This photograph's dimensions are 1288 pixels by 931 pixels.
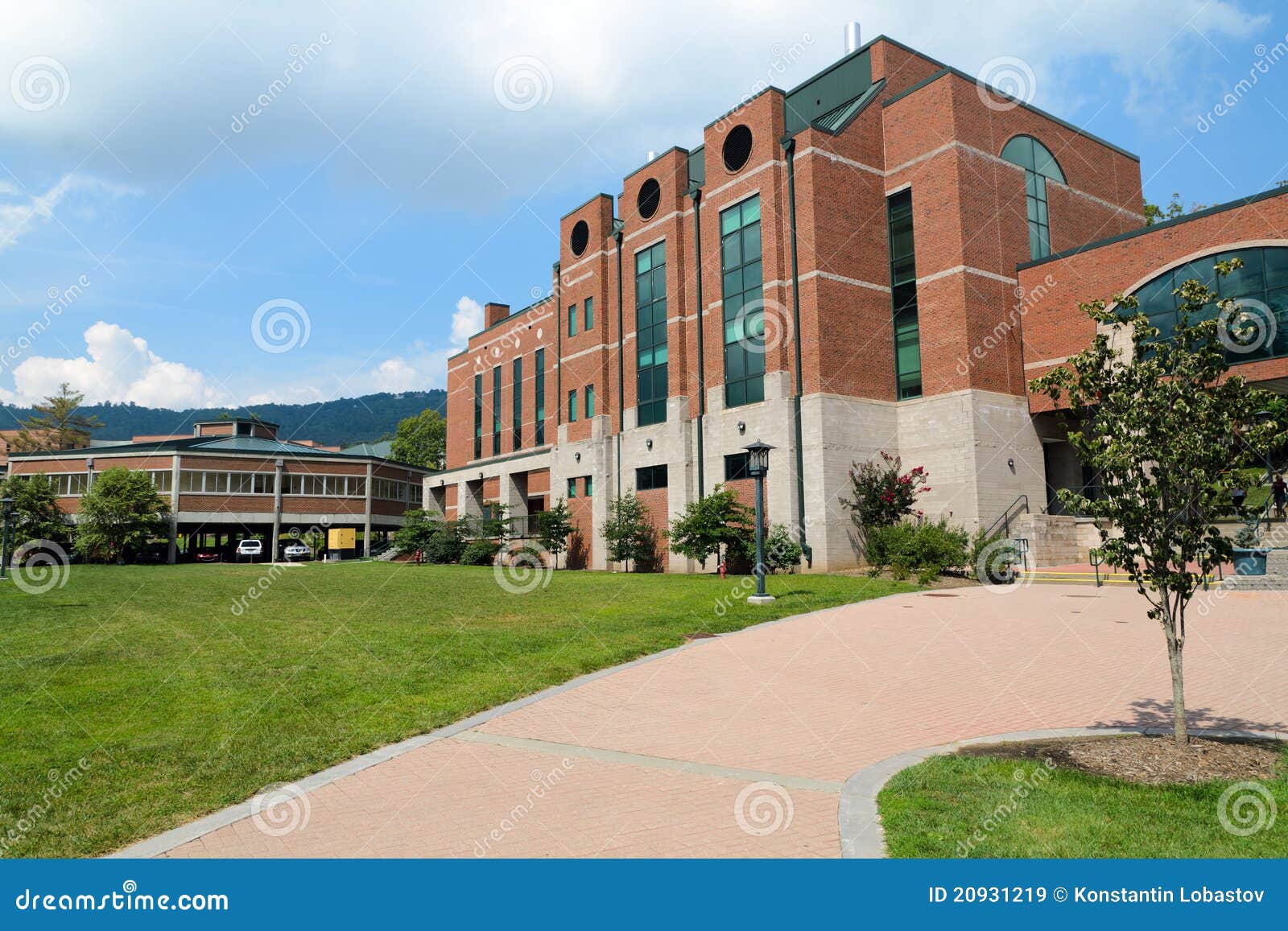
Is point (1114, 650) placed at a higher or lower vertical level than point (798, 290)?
lower

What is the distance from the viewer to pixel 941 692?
29.9 feet

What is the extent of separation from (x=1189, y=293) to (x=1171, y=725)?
3955mm

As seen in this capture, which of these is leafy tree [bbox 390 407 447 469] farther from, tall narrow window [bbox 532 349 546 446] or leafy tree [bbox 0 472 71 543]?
tall narrow window [bbox 532 349 546 446]

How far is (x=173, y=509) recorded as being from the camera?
2231 inches

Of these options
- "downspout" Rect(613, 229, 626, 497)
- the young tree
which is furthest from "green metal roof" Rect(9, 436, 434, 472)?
the young tree

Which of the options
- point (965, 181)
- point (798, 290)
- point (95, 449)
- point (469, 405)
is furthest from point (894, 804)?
point (95, 449)

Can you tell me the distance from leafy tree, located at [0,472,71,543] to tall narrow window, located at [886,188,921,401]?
52171 mm

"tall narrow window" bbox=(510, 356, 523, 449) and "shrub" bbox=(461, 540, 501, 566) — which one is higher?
"tall narrow window" bbox=(510, 356, 523, 449)

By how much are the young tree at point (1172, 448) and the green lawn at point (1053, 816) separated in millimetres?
1391

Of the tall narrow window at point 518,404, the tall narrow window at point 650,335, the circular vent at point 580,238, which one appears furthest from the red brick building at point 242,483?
the tall narrow window at point 650,335

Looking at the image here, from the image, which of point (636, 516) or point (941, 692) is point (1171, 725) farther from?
point (636, 516)

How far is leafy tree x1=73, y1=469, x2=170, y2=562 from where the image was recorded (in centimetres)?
4981

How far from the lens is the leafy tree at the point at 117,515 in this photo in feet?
163

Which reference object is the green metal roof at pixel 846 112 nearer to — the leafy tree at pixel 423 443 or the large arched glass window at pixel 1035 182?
the large arched glass window at pixel 1035 182
